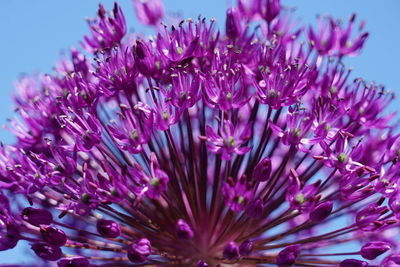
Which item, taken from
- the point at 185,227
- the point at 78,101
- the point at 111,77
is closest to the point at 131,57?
the point at 111,77

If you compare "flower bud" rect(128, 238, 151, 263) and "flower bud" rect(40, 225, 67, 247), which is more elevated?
"flower bud" rect(40, 225, 67, 247)

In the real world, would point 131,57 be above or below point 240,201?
above

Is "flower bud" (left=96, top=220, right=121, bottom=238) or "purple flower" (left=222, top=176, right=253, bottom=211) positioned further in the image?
"flower bud" (left=96, top=220, right=121, bottom=238)

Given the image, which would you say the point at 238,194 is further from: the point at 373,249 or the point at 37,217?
the point at 37,217

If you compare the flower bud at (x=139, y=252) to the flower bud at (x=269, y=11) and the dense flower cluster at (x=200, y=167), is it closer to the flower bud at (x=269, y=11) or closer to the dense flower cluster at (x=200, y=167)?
the dense flower cluster at (x=200, y=167)

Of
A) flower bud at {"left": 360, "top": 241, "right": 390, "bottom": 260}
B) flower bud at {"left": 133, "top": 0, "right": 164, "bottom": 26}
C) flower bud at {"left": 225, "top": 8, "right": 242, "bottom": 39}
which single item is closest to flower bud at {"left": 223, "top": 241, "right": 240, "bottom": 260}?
flower bud at {"left": 360, "top": 241, "right": 390, "bottom": 260}

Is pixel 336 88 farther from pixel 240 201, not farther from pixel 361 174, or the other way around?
pixel 240 201

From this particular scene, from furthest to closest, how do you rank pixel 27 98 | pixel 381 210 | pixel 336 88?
pixel 27 98 → pixel 336 88 → pixel 381 210

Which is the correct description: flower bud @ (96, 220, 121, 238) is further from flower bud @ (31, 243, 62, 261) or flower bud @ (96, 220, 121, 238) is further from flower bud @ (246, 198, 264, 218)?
flower bud @ (246, 198, 264, 218)
